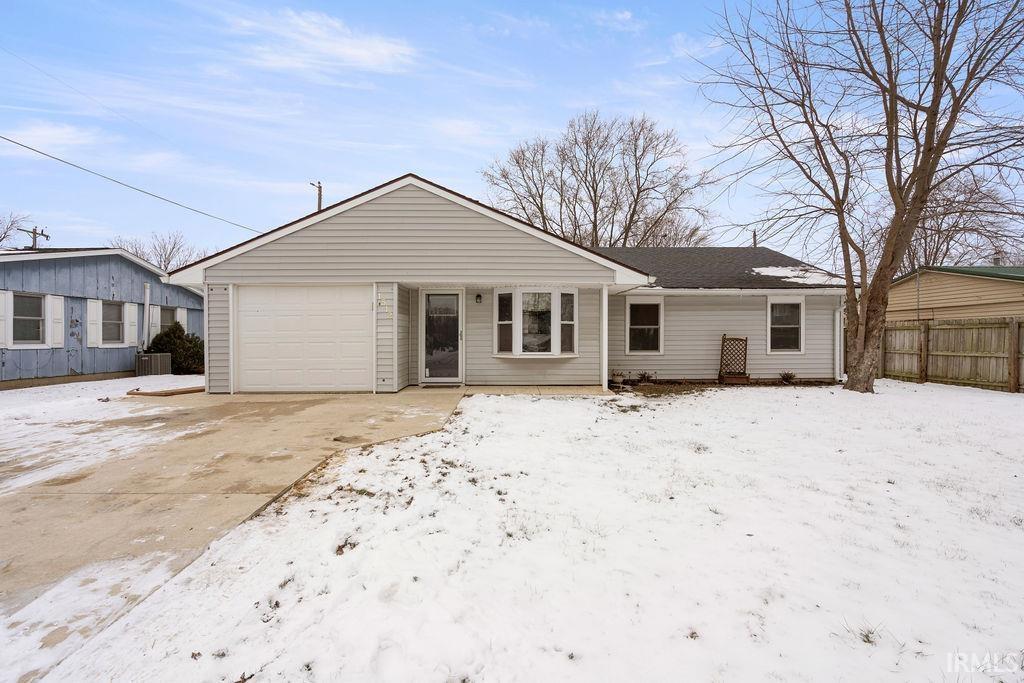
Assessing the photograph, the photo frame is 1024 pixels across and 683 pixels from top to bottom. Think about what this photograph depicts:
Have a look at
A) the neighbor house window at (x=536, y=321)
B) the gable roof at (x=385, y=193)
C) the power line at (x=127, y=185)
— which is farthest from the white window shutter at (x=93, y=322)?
the neighbor house window at (x=536, y=321)

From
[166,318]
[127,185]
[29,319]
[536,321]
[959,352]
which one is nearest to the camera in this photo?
[536,321]

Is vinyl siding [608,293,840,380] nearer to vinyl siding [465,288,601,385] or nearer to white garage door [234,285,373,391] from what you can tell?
vinyl siding [465,288,601,385]

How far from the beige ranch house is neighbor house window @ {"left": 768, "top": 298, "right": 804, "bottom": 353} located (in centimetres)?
457

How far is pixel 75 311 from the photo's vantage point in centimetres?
1326

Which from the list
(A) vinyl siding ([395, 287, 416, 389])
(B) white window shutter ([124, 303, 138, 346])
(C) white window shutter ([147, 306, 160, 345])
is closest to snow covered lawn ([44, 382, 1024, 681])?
(A) vinyl siding ([395, 287, 416, 389])

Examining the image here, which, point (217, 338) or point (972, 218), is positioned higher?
point (972, 218)

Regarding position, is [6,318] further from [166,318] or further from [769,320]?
[769,320]

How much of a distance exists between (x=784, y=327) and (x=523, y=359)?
23.9 ft

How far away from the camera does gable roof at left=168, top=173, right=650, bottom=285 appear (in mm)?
9773

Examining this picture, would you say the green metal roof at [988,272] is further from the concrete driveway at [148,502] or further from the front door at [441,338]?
the concrete driveway at [148,502]

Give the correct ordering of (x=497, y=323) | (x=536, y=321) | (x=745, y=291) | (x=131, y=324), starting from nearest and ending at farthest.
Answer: (x=536, y=321) < (x=497, y=323) < (x=745, y=291) < (x=131, y=324)

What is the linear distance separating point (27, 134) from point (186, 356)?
729 cm

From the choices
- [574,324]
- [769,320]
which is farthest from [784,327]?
[574,324]

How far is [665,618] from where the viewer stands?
2428mm
